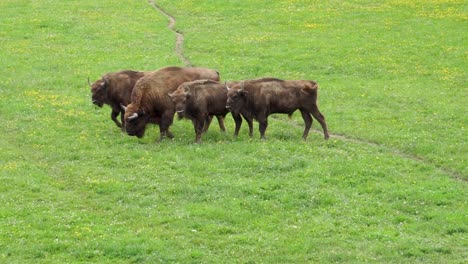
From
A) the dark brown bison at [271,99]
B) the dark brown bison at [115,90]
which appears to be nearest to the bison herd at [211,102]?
the dark brown bison at [271,99]

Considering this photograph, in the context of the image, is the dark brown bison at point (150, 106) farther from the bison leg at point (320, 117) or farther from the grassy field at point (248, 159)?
the bison leg at point (320, 117)

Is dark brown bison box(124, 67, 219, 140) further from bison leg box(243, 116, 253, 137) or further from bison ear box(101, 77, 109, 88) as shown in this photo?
bison leg box(243, 116, 253, 137)

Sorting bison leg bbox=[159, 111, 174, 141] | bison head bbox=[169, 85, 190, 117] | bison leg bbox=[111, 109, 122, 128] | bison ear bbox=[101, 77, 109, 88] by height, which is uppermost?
bison head bbox=[169, 85, 190, 117]

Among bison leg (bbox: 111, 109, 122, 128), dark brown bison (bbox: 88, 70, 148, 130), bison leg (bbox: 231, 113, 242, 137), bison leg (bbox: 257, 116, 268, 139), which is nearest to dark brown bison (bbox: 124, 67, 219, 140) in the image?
dark brown bison (bbox: 88, 70, 148, 130)

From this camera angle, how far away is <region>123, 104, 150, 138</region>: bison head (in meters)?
30.2

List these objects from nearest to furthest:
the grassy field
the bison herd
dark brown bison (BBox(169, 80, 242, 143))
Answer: the grassy field → dark brown bison (BBox(169, 80, 242, 143)) → the bison herd

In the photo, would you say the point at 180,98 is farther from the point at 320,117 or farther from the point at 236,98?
the point at 320,117

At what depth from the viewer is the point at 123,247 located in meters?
21.1

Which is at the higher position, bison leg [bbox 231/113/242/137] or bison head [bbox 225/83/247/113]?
bison head [bbox 225/83/247/113]

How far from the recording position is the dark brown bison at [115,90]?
3250cm

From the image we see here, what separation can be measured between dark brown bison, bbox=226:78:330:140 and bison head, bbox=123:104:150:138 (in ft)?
9.39

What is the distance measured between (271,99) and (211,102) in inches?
78.2

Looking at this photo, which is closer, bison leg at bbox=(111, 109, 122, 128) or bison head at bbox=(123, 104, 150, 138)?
bison head at bbox=(123, 104, 150, 138)

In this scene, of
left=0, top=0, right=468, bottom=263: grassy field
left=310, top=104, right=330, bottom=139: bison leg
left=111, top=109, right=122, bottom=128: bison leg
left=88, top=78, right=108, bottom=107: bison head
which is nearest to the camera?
left=0, top=0, right=468, bottom=263: grassy field
